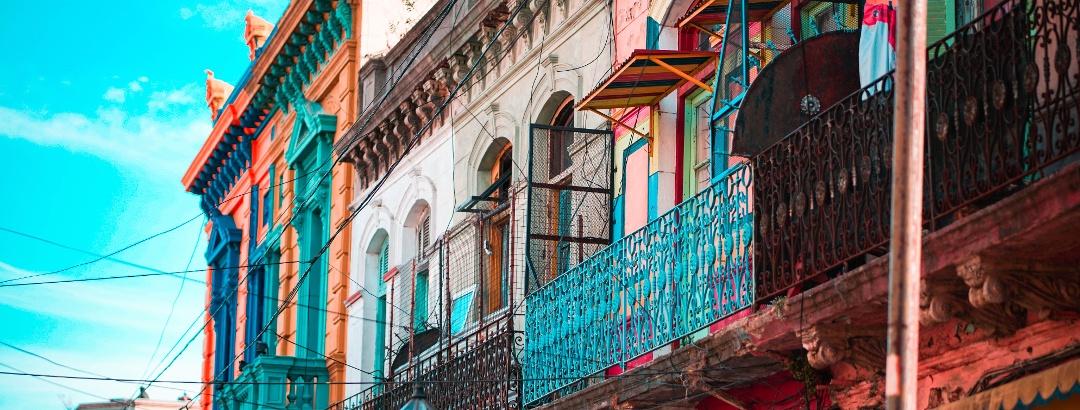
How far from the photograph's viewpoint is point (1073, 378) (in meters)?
7.40

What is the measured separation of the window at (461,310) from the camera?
53.1 ft

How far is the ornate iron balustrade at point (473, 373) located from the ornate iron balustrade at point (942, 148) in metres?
4.00

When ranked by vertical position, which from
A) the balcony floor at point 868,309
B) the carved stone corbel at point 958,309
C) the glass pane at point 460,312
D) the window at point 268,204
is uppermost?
the window at point 268,204

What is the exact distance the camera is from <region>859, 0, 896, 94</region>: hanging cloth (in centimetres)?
970

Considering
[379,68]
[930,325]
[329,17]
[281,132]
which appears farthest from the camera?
[281,132]

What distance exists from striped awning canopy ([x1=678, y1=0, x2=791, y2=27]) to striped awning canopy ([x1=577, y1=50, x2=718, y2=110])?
0.27m

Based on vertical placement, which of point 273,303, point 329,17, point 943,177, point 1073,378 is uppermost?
point 329,17

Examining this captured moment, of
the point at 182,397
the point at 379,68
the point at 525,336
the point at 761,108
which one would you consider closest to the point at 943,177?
the point at 761,108

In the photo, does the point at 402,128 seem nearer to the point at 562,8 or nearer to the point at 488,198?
the point at 488,198

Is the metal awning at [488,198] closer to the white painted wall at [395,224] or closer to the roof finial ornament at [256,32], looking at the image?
the white painted wall at [395,224]

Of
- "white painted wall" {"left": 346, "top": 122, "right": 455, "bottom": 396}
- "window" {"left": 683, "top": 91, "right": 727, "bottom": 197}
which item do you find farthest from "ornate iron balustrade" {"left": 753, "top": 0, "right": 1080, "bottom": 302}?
"white painted wall" {"left": 346, "top": 122, "right": 455, "bottom": 396}

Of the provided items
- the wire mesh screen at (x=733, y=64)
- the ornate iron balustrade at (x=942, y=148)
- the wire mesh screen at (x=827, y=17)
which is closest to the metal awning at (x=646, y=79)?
the wire mesh screen at (x=733, y=64)

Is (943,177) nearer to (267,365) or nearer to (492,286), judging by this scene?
(492,286)

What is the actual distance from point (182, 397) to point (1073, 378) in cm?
3555
